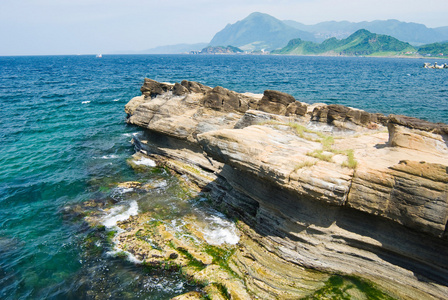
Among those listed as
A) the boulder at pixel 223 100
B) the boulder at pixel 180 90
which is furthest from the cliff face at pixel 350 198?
the boulder at pixel 180 90

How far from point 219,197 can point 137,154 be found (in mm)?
14554

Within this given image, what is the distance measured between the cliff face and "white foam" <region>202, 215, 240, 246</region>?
44.8 inches

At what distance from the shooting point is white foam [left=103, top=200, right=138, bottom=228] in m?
20.1

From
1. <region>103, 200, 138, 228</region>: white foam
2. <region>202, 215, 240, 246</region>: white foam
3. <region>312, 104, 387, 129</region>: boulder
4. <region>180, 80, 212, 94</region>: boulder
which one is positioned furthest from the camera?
<region>180, 80, 212, 94</region>: boulder

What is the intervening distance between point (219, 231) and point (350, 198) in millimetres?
9188

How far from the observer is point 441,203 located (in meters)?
11.5

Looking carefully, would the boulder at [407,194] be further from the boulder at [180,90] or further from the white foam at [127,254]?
the boulder at [180,90]

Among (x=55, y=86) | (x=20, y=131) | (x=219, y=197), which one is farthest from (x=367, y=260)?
(x=55, y=86)

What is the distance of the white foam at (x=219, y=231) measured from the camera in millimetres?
17703

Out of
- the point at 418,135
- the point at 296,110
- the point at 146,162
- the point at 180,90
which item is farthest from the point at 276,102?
the point at 146,162

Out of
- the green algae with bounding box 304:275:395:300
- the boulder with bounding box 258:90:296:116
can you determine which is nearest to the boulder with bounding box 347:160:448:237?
the green algae with bounding box 304:275:395:300

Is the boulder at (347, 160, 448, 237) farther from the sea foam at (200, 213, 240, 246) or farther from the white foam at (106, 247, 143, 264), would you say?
the white foam at (106, 247, 143, 264)

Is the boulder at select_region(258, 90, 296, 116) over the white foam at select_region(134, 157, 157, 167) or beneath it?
over

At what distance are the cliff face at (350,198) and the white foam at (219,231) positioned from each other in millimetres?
1139
